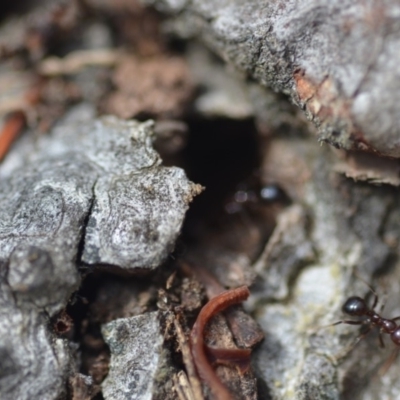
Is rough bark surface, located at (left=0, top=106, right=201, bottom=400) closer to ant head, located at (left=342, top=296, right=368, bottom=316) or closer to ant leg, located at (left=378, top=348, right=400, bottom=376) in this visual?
ant head, located at (left=342, top=296, right=368, bottom=316)

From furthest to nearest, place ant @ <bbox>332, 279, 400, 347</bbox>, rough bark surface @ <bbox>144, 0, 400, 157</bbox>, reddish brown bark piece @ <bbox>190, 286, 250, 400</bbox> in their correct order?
ant @ <bbox>332, 279, 400, 347</bbox>, reddish brown bark piece @ <bbox>190, 286, 250, 400</bbox>, rough bark surface @ <bbox>144, 0, 400, 157</bbox>

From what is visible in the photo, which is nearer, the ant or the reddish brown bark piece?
the reddish brown bark piece

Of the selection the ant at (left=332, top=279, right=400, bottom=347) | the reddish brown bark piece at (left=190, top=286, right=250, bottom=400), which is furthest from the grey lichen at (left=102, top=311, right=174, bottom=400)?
the ant at (left=332, top=279, right=400, bottom=347)

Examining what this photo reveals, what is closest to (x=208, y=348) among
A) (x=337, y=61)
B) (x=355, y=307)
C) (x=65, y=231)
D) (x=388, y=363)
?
(x=65, y=231)

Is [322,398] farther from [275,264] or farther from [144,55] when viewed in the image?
[144,55]

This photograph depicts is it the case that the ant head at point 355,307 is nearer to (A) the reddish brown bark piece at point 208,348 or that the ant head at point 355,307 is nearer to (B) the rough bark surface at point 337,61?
(A) the reddish brown bark piece at point 208,348

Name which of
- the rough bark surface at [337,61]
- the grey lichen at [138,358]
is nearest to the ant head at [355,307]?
the rough bark surface at [337,61]

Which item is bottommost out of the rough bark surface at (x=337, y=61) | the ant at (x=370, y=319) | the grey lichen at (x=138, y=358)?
the grey lichen at (x=138, y=358)
